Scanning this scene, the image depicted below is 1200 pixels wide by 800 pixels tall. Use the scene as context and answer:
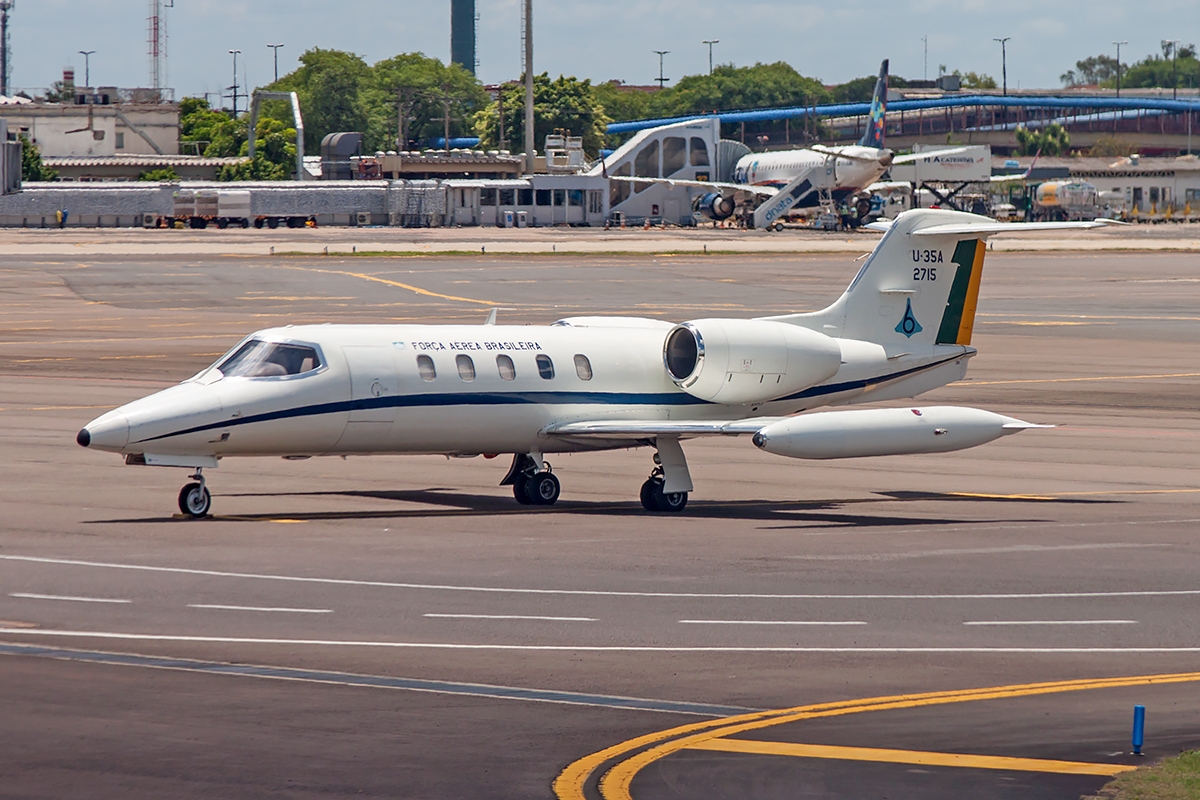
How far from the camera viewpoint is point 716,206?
503ft

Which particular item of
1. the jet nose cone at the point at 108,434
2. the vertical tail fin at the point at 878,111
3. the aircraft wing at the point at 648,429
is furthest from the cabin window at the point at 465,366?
the vertical tail fin at the point at 878,111

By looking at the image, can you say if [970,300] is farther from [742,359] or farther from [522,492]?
[522,492]

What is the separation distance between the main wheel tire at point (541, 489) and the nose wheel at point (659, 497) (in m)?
1.67

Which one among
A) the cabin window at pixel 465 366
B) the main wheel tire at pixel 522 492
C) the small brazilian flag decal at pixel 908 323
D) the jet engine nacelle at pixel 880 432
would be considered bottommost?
the main wheel tire at pixel 522 492

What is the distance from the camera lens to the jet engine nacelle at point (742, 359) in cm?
2922

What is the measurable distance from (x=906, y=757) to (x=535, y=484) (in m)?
16.2

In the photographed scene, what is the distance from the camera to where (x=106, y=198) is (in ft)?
510

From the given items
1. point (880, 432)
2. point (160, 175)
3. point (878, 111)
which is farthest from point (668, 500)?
point (160, 175)

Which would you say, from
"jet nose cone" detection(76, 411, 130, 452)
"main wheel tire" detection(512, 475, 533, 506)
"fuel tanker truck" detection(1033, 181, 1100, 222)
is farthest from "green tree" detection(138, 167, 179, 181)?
"jet nose cone" detection(76, 411, 130, 452)

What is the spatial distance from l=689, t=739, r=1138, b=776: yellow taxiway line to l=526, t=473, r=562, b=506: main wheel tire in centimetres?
1532

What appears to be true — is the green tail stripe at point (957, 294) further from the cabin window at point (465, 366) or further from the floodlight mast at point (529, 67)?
the floodlight mast at point (529, 67)

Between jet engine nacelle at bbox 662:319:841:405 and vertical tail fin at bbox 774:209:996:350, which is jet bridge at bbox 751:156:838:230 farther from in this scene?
jet engine nacelle at bbox 662:319:841:405

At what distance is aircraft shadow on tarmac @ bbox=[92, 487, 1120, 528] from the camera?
88.9 feet

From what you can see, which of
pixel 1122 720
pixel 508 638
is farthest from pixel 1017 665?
pixel 508 638
